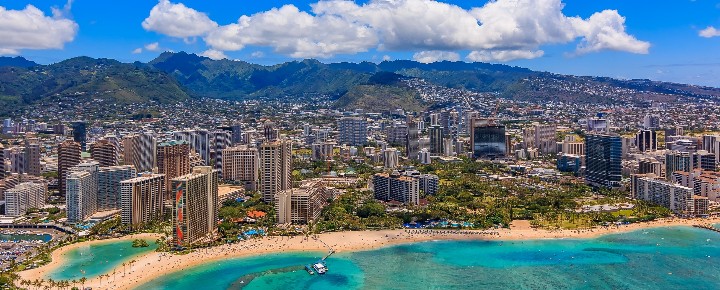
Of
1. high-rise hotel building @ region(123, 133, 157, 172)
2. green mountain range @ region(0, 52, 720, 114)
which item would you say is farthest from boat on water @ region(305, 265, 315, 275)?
green mountain range @ region(0, 52, 720, 114)

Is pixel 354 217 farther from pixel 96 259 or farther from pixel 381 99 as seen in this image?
pixel 381 99

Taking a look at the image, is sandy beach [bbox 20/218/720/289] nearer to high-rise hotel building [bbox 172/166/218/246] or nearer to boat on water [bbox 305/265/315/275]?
high-rise hotel building [bbox 172/166/218/246]

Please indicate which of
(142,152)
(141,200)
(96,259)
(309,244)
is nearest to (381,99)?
(142,152)

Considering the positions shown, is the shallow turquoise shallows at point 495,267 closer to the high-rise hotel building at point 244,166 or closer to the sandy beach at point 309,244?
the sandy beach at point 309,244

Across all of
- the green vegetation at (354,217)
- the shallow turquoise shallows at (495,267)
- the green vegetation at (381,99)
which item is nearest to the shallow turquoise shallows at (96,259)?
the shallow turquoise shallows at (495,267)

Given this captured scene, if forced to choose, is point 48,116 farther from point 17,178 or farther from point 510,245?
point 510,245

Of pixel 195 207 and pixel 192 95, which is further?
pixel 192 95
